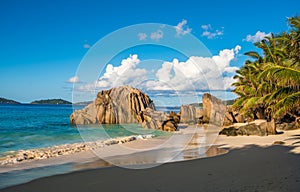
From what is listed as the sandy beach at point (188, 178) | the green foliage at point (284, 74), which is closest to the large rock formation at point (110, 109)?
the green foliage at point (284, 74)

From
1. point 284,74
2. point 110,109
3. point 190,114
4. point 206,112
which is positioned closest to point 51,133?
point 110,109

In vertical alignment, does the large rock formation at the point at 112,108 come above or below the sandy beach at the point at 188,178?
above

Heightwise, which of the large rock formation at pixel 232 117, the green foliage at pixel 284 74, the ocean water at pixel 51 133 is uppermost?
the green foliage at pixel 284 74

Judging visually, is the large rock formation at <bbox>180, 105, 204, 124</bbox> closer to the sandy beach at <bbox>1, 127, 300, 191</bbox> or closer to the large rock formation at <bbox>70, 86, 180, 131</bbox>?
the large rock formation at <bbox>70, 86, 180, 131</bbox>

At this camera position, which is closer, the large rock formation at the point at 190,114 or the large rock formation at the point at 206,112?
the large rock formation at the point at 206,112

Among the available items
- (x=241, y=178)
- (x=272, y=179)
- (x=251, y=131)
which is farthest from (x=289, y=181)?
(x=251, y=131)

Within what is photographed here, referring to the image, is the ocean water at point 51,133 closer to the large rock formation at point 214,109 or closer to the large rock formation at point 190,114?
the large rock formation at point 190,114

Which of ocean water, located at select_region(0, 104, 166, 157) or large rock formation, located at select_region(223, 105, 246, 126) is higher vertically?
large rock formation, located at select_region(223, 105, 246, 126)

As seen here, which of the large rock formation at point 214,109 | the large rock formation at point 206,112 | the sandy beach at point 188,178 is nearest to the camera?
the sandy beach at point 188,178

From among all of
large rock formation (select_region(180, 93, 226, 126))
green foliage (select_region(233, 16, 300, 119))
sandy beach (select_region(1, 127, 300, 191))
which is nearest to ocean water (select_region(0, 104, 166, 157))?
large rock formation (select_region(180, 93, 226, 126))

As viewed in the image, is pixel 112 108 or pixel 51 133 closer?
pixel 51 133

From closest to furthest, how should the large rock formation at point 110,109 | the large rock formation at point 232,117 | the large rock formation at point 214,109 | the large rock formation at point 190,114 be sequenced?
the large rock formation at point 232,117
the large rock formation at point 214,109
the large rock formation at point 190,114
the large rock formation at point 110,109

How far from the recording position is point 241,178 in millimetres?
7914

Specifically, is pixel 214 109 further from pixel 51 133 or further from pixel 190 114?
pixel 51 133
